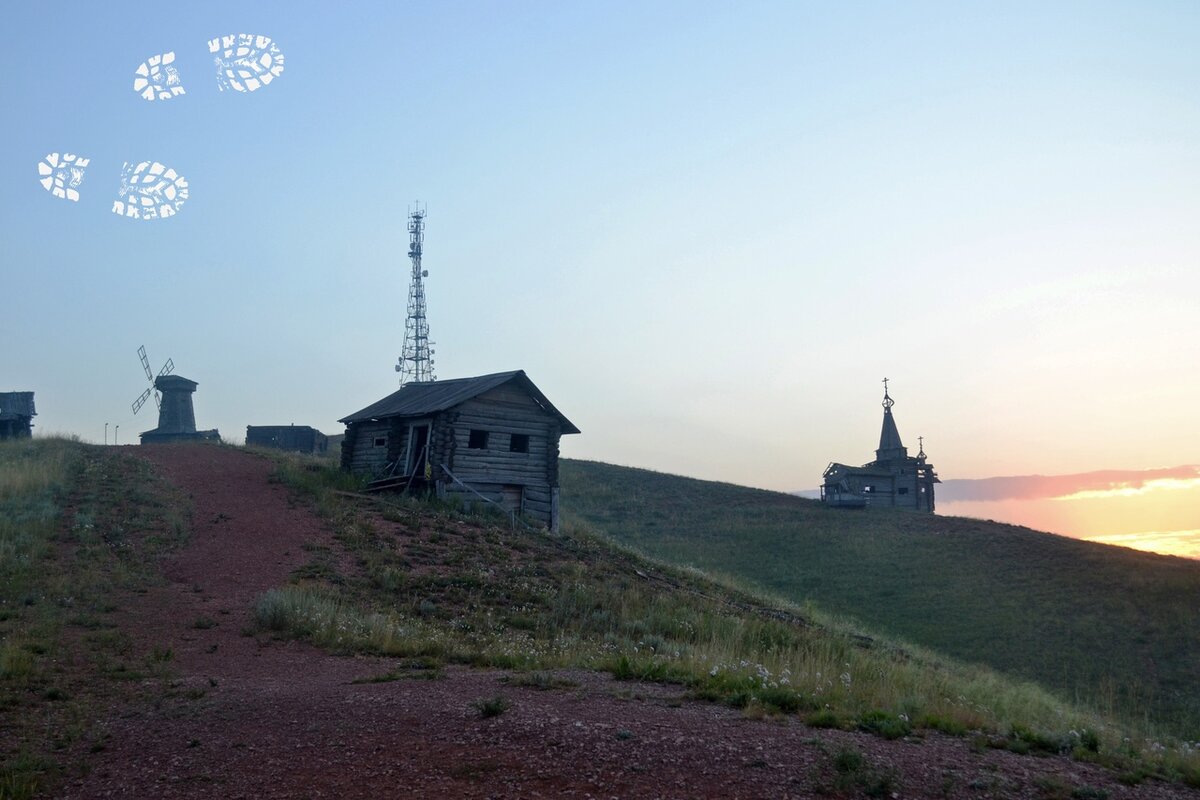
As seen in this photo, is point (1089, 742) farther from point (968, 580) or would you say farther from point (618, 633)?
point (968, 580)

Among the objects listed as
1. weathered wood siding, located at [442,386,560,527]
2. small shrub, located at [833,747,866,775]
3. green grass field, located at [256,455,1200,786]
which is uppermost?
weathered wood siding, located at [442,386,560,527]

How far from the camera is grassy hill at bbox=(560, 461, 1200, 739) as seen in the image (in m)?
26.5

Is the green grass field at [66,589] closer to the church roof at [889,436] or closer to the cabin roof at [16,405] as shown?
the cabin roof at [16,405]

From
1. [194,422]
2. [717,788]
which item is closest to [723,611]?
[717,788]

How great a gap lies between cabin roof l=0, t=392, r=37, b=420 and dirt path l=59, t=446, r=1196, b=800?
1951 inches

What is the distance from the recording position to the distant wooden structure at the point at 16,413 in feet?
172

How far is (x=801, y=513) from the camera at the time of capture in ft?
183

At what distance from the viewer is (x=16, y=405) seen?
53.5 m

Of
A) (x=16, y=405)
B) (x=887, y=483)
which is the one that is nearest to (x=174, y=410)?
(x=16, y=405)

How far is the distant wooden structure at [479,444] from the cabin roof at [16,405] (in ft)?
93.3

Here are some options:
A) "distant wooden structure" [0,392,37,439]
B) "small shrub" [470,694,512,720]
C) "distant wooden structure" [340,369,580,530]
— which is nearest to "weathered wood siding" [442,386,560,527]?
"distant wooden structure" [340,369,580,530]

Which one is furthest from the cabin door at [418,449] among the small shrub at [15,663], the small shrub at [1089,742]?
the small shrub at [1089,742]

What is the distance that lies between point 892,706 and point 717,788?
3600mm

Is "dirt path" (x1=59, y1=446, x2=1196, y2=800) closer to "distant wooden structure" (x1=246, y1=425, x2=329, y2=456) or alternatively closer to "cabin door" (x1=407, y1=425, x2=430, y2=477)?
"cabin door" (x1=407, y1=425, x2=430, y2=477)
